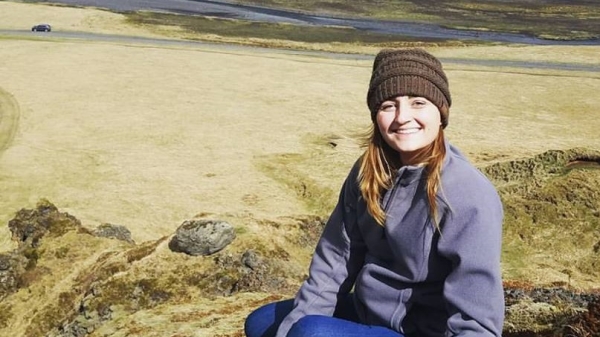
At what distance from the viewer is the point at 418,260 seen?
16.7 ft

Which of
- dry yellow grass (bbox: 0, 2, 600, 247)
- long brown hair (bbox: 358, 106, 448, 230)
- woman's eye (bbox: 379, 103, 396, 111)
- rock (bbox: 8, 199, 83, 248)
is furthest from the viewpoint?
dry yellow grass (bbox: 0, 2, 600, 247)

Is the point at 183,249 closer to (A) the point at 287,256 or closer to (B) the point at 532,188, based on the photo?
(A) the point at 287,256

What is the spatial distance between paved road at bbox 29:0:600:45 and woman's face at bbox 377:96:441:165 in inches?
3385

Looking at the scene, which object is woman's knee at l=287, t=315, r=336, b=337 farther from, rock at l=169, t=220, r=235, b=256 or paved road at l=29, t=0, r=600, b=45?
paved road at l=29, t=0, r=600, b=45

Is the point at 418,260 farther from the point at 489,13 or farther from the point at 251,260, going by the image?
the point at 489,13

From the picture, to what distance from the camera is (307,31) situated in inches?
3322

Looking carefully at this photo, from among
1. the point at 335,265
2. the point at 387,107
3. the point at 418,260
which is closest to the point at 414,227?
the point at 418,260

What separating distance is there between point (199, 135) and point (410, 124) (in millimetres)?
30078

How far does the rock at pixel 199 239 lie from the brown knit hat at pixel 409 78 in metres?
11.1

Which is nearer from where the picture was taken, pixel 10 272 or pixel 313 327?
pixel 313 327

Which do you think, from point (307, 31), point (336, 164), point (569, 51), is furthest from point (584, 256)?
point (307, 31)

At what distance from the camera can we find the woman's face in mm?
5098

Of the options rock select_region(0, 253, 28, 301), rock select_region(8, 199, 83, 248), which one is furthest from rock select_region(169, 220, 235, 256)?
rock select_region(8, 199, 83, 248)

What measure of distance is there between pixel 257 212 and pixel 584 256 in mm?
11224
